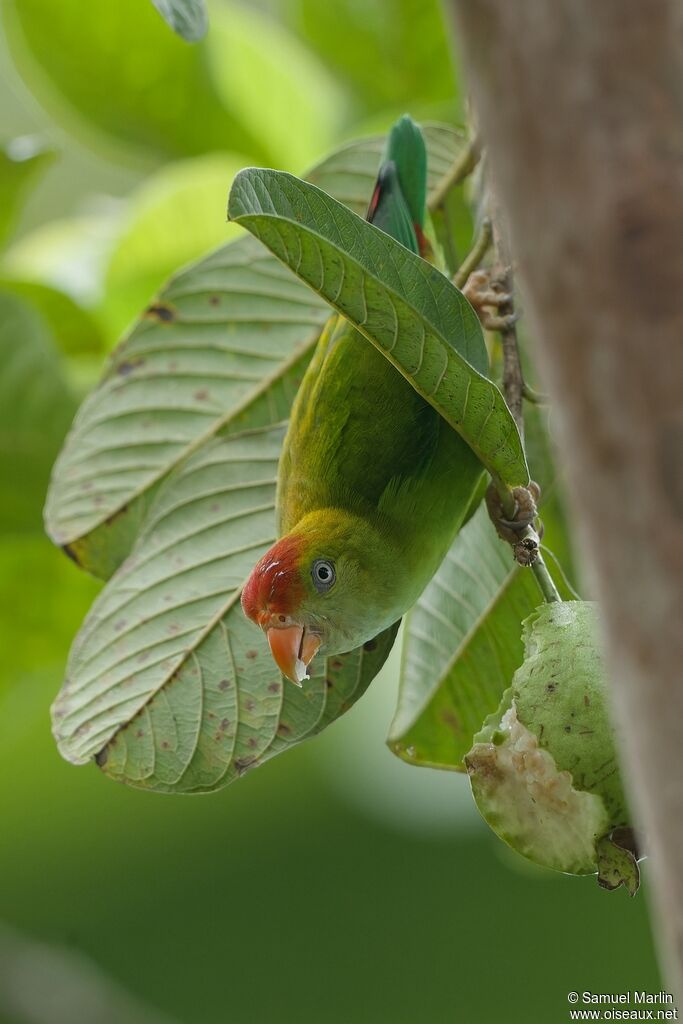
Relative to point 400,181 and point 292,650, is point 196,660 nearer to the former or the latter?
point 292,650

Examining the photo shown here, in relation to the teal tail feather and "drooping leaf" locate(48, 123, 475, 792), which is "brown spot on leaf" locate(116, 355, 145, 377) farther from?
the teal tail feather

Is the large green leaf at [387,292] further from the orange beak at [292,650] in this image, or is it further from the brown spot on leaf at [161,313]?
the brown spot on leaf at [161,313]

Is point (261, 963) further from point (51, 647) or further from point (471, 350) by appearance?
point (471, 350)

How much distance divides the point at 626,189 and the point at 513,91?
0.21ft

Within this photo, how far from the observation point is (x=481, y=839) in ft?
10.7

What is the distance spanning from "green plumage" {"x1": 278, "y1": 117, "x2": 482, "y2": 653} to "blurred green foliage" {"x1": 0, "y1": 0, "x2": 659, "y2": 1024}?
648 millimetres

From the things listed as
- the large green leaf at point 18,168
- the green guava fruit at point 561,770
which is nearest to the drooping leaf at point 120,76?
the large green leaf at point 18,168

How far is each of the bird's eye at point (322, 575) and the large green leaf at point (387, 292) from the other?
0.32 m

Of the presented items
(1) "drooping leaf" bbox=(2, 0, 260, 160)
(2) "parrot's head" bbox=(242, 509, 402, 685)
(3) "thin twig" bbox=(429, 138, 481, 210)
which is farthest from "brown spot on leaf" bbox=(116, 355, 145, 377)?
(1) "drooping leaf" bbox=(2, 0, 260, 160)

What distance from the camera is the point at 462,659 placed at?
51.4 inches

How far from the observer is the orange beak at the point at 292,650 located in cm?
123

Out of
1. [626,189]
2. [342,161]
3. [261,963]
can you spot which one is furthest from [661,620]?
[261,963]

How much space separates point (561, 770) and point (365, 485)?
0.57 m

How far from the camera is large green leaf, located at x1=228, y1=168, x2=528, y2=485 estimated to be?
0.88 m
